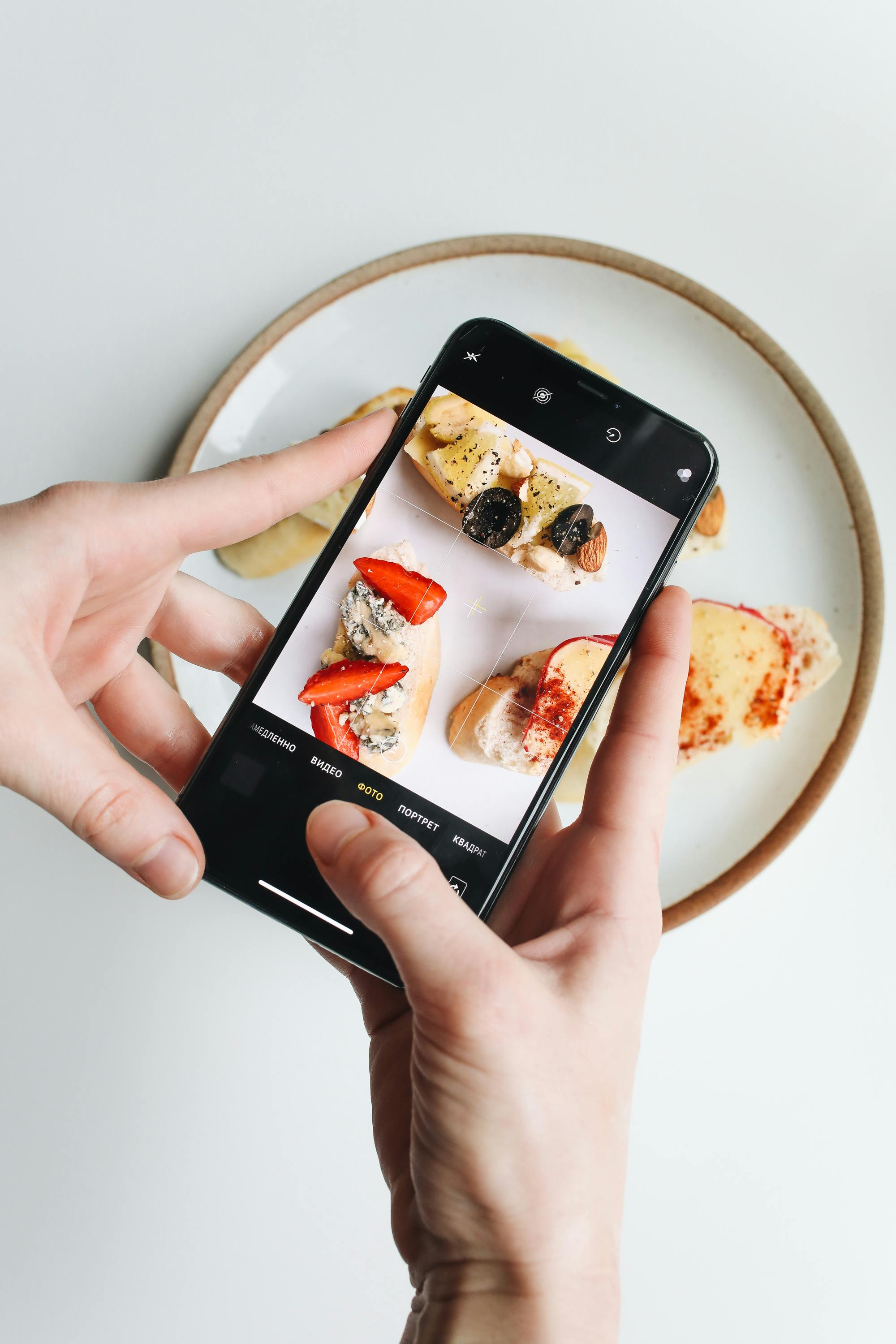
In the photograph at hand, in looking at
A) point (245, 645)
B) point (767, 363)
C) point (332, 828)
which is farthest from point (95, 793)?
point (767, 363)

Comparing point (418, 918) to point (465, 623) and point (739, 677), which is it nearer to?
point (465, 623)

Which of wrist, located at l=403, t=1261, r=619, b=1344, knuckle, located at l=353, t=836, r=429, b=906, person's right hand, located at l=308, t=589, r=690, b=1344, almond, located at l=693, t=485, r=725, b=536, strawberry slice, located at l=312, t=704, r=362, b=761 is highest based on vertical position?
almond, located at l=693, t=485, r=725, b=536

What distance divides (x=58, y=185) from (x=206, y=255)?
20cm

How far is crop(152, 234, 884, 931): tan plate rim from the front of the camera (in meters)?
0.85

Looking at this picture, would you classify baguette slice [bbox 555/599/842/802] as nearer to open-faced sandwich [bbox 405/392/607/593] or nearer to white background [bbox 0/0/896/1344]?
white background [bbox 0/0/896/1344]

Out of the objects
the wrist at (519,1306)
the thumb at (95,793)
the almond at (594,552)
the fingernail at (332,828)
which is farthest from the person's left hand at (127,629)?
the wrist at (519,1306)

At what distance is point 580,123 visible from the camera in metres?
0.98

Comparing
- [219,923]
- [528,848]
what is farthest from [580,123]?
[219,923]

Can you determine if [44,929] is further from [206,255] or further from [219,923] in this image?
[206,255]

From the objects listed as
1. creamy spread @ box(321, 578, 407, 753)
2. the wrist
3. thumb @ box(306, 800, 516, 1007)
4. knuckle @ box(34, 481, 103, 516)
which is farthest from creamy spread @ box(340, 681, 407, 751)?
the wrist

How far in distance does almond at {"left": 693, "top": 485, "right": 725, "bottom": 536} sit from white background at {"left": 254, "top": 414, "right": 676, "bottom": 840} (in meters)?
0.26

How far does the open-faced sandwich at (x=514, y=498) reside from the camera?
655 millimetres

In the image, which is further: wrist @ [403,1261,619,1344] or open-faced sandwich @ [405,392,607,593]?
open-faced sandwich @ [405,392,607,593]

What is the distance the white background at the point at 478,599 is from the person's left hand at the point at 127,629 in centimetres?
9
